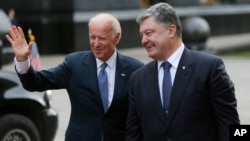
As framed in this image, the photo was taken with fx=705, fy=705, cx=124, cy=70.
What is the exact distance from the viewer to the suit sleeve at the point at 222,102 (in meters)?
3.84

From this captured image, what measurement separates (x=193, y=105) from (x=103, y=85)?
922mm

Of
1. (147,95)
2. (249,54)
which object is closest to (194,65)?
(147,95)

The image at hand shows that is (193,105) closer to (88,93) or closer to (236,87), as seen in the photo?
(88,93)

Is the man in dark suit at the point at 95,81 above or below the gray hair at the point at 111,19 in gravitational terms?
below

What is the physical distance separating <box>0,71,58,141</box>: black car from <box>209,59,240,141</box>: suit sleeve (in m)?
4.02

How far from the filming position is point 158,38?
12.8 ft

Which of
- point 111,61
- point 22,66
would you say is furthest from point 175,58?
point 22,66

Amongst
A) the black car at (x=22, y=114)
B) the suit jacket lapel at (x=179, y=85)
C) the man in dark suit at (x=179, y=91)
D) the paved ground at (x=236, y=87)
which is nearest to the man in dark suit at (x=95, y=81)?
the man in dark suit at (x=179, y=91)

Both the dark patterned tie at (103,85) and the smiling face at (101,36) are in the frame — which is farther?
the dark patterned tie at (103,85)

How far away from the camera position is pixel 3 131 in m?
7.46

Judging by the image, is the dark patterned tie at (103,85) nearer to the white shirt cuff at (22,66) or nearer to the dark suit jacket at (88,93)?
the dark suit jacket at (88,93)

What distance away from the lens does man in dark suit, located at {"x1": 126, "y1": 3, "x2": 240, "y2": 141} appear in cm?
387

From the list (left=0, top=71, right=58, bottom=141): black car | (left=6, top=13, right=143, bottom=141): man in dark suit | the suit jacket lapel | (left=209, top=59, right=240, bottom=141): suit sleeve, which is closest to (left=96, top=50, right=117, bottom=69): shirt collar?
(left=6, top=13, right=143, bottom=141): man in dark suit

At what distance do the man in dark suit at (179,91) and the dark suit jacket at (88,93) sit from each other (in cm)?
61
